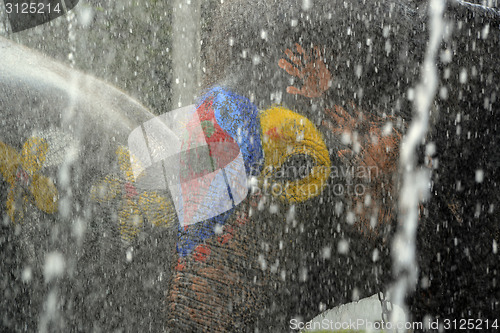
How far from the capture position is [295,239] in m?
1.32

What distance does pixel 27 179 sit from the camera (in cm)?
128

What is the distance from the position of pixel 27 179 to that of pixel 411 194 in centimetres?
123

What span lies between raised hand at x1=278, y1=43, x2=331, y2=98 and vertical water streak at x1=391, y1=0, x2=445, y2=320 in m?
0.32

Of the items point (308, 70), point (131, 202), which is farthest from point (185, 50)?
point (131, 202)

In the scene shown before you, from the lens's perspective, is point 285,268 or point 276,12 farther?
point 276,12

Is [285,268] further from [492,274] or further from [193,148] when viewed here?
[492,274]

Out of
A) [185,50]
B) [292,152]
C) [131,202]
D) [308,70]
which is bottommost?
[131,202]

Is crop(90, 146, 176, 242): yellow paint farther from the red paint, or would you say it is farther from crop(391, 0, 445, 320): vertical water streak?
crop(391, 0, 445, 320): vertical water streak

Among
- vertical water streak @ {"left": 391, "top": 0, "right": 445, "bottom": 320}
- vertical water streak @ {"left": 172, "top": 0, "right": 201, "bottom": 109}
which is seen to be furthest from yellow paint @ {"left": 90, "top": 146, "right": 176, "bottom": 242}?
vertical water streak @ {"left": 391, "top": 0, "right": 445, "bottom": 320}

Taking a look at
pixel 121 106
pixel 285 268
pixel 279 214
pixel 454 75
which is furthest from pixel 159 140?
pixel 454 75

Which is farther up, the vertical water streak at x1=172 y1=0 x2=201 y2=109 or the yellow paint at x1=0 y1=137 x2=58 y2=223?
the vertical water streak at x1=172 y1=0 x2=201 y2=109

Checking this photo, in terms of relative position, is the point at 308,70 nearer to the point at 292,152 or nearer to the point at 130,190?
the point at 292,152

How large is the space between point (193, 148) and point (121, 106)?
1.21 feet

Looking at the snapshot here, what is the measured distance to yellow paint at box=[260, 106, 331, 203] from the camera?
1325 mm
